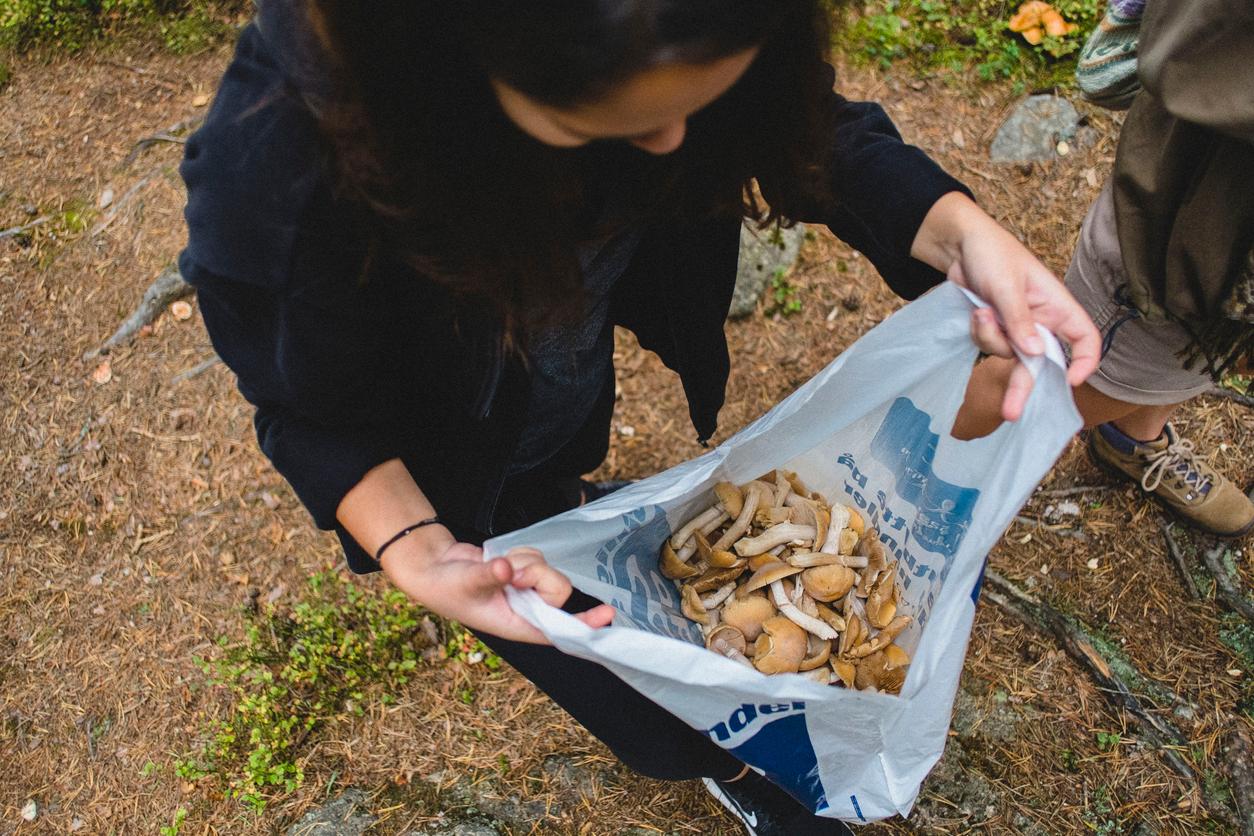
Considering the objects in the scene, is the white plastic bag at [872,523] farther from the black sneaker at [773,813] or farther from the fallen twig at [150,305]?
the fallen twig at [150,305]

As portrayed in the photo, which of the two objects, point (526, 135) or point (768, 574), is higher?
point (526, 135)

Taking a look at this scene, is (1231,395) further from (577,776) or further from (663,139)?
(663,139)

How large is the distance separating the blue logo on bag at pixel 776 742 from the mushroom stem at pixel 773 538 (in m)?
0.38

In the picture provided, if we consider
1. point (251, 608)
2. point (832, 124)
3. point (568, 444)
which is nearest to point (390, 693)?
point (251, 608)

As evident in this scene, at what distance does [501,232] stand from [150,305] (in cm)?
240

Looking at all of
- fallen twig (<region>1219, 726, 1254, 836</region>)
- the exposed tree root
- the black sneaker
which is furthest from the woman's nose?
fallen twig (<region>1219, 726, 1254, 836</region>)

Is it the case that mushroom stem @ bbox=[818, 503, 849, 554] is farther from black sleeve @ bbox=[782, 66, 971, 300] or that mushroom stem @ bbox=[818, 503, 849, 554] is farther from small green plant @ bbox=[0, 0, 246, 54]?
small green plant @ bbox=[0, 0, 246, 54]

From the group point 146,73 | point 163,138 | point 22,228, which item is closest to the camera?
point 22,228

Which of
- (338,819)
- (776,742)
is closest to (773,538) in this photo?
(776,742)

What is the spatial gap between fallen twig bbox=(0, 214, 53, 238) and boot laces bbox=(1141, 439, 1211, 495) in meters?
3.82

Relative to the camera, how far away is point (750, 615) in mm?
1524

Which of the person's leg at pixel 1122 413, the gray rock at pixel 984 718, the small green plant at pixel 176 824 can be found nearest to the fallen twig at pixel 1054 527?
the person's leg at pixel 1122 413

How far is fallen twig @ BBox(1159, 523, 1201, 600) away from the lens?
217 centimetres

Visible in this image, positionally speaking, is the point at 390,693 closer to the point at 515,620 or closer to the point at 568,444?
the point at 568,444
